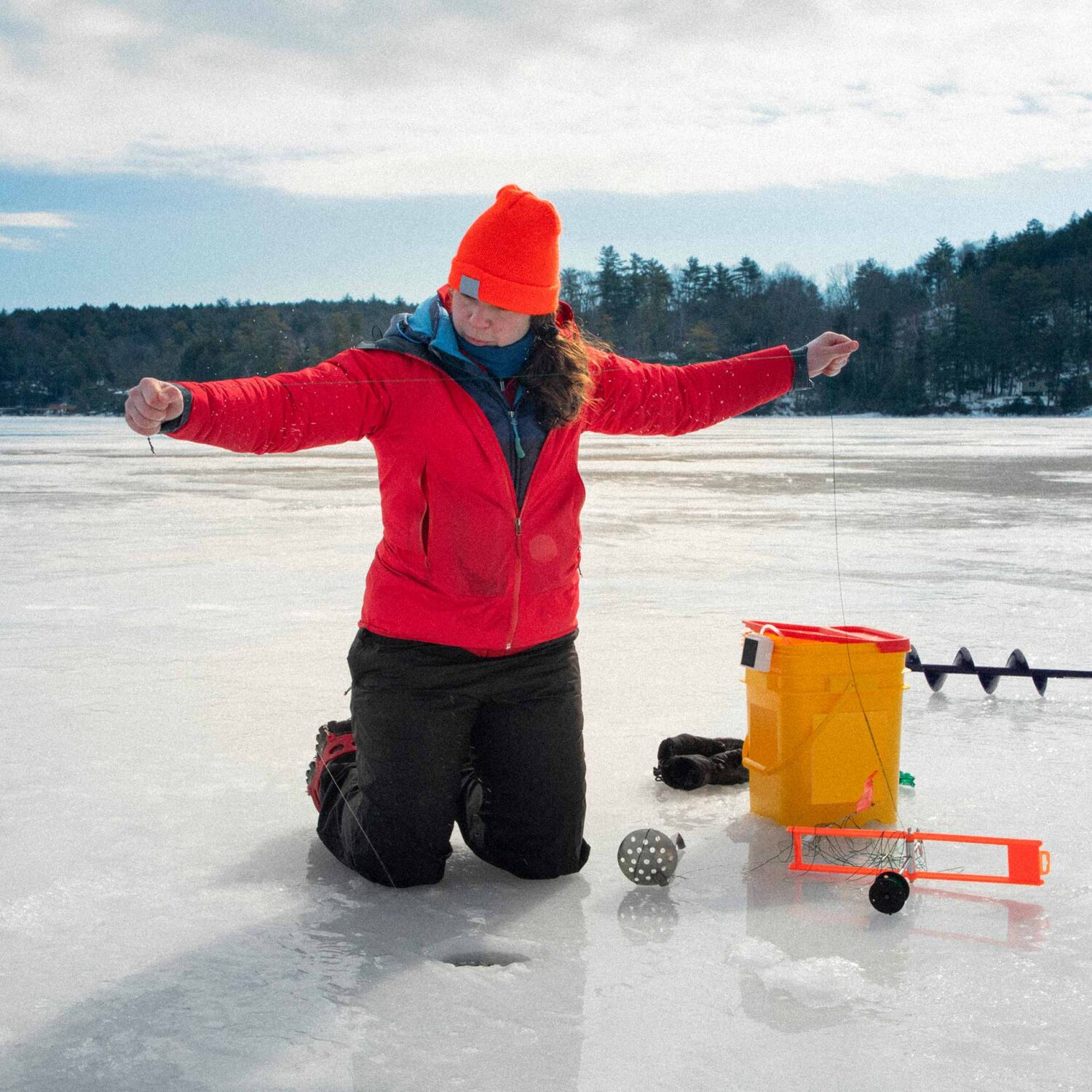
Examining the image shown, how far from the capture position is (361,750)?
107 inches

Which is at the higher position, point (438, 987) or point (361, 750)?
point (361, 750)

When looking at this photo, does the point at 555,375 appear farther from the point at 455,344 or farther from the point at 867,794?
the point at 867,794

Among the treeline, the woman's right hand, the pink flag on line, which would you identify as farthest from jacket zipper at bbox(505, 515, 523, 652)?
the treeline

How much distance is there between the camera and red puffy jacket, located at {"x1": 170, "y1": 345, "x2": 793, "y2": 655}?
2.54 metres

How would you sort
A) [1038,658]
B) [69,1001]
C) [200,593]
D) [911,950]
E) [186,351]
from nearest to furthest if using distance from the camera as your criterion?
[69,1001]
[911,950]
[1038,658]
[200,593]
[186,351]

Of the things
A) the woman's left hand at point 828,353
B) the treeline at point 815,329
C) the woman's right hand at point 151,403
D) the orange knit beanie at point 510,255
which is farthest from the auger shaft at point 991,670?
the treeline at point 815,329

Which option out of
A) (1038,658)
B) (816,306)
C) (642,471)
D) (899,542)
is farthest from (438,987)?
(816,306)

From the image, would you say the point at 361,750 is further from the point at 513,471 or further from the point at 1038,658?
the point at 1038,658

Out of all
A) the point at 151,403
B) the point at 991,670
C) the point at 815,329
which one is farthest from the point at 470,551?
the point at 815,329

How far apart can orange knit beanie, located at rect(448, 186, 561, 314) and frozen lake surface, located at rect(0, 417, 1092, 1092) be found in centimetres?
128

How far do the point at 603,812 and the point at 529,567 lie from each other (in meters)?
0.82

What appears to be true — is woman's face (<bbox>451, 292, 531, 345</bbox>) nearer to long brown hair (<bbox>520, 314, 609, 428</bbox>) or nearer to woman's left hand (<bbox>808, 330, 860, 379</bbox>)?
long brown hair (<bbox>520, 314, 609, 428</bbox>)

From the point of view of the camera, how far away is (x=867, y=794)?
2938 mm

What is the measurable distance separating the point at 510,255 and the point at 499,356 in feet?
0.74
